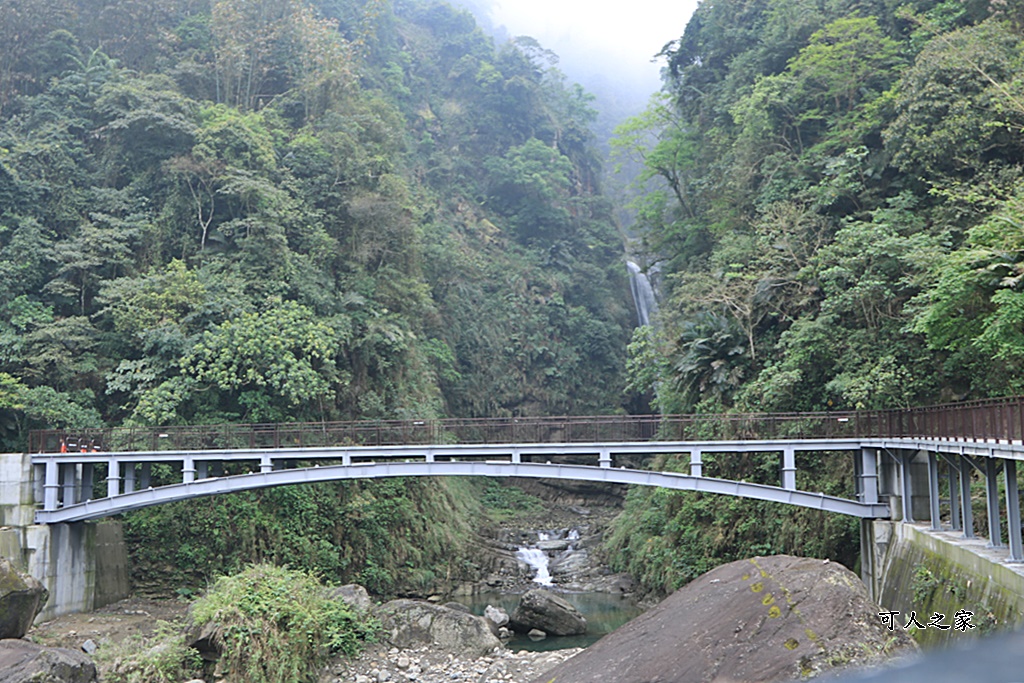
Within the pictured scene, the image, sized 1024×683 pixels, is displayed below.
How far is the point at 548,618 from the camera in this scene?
21.2m

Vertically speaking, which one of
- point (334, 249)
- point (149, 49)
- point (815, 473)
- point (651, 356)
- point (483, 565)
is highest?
point (149, 49)

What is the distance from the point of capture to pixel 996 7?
81.2ft

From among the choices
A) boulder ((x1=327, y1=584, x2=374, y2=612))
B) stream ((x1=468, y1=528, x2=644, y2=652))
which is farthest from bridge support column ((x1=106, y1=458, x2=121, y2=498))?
stream ((x1=468, y1=528, x2=644, y2=652))

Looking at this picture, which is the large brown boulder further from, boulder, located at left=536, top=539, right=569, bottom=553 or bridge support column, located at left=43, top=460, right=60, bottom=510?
boulder, located at left=536, top=539, right=569, bottom=553

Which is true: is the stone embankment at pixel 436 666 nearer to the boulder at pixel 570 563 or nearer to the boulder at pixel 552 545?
the boulder at pixel 570 563

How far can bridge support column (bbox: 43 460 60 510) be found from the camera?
22.0 meters

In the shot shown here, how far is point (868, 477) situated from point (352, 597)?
11850mm

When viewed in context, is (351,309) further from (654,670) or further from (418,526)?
(654,670)

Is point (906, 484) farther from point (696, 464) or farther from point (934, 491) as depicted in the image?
point (696, 464)

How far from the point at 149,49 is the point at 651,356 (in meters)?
24.4

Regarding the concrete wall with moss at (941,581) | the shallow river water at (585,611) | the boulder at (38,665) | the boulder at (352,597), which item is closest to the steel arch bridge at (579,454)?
the concrete wall with moss at (941,581)

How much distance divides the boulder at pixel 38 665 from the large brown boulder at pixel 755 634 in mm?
9923

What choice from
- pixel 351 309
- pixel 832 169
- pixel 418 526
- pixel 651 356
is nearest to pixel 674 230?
pixel 651 356

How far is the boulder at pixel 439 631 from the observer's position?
738 inches
